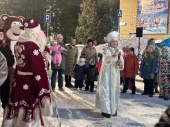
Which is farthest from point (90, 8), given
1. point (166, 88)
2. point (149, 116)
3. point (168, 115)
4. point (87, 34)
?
point (168, 115)

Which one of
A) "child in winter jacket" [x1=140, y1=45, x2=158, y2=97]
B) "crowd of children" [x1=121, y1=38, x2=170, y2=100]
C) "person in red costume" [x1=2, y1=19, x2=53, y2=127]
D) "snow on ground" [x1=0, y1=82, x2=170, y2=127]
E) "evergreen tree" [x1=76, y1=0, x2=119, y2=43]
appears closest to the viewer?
"person in red costume" [x1=2, y1=19, x2=53, y2=127]

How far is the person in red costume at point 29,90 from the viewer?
4.64m

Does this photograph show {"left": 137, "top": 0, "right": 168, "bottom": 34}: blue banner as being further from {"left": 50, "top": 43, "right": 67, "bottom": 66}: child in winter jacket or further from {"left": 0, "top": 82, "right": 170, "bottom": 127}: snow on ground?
{"left": 50, "top": 43, "right": 67, "bottom": 66}: child in winter jacket

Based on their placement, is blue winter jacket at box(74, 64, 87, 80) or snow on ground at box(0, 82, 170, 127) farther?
blue winter jacket at box(74, 64, 87, 80)

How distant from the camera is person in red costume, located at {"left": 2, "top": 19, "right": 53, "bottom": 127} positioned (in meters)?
4.64

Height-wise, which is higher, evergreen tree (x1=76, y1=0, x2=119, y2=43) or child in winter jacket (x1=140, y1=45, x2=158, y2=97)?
evergreen tree (x1=76, y1=0, x2=119, y2=43)

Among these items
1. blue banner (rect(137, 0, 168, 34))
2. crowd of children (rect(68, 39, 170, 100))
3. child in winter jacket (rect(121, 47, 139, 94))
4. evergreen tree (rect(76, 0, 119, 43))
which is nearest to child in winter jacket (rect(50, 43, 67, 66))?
crowd of children (rect(68, 39, 170, 100))

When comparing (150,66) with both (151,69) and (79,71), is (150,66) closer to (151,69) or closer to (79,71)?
(151,69)

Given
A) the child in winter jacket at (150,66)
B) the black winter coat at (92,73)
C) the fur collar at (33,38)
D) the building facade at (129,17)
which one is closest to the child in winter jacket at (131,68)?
the child in winter jacket at (150,66)

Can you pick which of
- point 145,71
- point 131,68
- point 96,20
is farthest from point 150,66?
point 96,20

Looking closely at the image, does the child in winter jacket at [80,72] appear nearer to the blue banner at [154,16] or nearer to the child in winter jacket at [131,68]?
the child in winter jacket at [131,68]

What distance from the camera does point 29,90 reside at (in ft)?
15.5

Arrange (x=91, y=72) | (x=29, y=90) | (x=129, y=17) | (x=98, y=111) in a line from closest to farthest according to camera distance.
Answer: (x=29, y=90), (x=98, y=111), (x=91, y=72), (x=129, y=17)

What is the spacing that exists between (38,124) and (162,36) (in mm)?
19061
